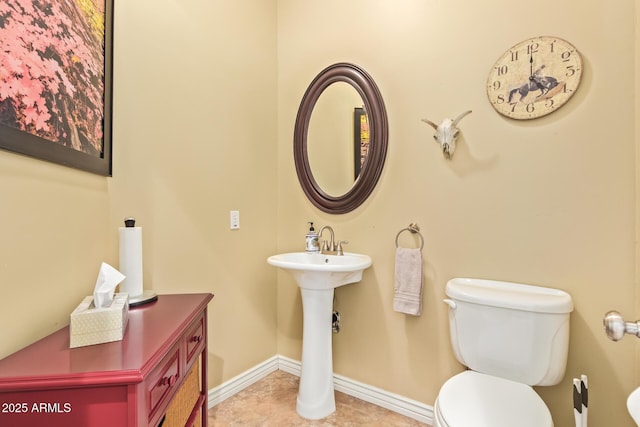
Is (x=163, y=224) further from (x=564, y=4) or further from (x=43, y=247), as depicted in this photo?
(x=564, y=4)

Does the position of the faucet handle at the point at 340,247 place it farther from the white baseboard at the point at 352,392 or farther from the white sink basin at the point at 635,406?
the white sink basin at the point at 635,406

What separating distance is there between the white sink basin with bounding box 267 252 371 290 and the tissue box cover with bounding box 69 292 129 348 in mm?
813

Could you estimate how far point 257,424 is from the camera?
1.67m

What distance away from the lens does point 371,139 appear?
188 cm

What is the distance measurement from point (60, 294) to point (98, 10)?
3.49 ft

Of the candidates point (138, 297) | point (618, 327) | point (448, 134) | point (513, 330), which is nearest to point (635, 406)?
point (618, 327)

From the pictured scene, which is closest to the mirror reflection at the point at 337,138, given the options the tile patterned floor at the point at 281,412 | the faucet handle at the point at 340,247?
the faucet handle at the point at 340,247

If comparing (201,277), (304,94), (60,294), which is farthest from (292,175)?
(60,294)

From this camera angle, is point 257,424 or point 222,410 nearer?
point 257,424

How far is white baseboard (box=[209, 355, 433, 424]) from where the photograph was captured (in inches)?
67.6

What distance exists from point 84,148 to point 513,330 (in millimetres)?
1744

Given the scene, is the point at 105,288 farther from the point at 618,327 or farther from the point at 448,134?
the point at 448,134

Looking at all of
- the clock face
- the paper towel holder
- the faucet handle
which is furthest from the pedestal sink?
the clock face

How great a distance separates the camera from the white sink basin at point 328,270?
158cm
